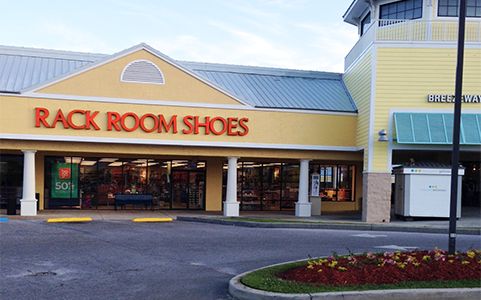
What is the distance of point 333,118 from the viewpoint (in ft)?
80.5

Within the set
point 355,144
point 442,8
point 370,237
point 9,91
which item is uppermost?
point 442,8

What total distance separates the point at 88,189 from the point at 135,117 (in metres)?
5.71

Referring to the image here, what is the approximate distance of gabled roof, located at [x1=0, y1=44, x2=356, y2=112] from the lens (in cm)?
2314

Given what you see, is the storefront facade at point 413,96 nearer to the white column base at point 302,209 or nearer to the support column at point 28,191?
the white column base at point 302,209

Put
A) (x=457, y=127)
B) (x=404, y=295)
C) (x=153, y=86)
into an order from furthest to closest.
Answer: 1. (x=153, y=86)
2. (x=457, y=127)
3. (x=404, y=295)

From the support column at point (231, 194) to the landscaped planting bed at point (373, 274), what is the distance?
1371 centimetres

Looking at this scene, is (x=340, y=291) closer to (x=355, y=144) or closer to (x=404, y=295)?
(x=404, y=295)

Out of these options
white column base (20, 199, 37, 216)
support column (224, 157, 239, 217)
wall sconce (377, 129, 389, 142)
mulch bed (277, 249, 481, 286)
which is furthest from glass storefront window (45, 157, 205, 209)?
mulch bed (277, 249, 481, 286)

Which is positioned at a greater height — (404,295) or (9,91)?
(9,91)

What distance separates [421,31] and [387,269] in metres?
16.2

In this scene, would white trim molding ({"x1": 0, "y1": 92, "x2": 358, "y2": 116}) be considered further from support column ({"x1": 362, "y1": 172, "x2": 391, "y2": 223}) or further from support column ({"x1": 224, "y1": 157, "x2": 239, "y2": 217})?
support column ({"x1": 362, "y1": 172, "x2": 391, "y2": 223})

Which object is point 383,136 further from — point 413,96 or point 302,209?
point 302,209

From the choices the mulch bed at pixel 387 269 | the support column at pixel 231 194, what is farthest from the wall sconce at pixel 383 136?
the mulch bed at pixel 387 269

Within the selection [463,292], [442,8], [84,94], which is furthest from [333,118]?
[463,292]
